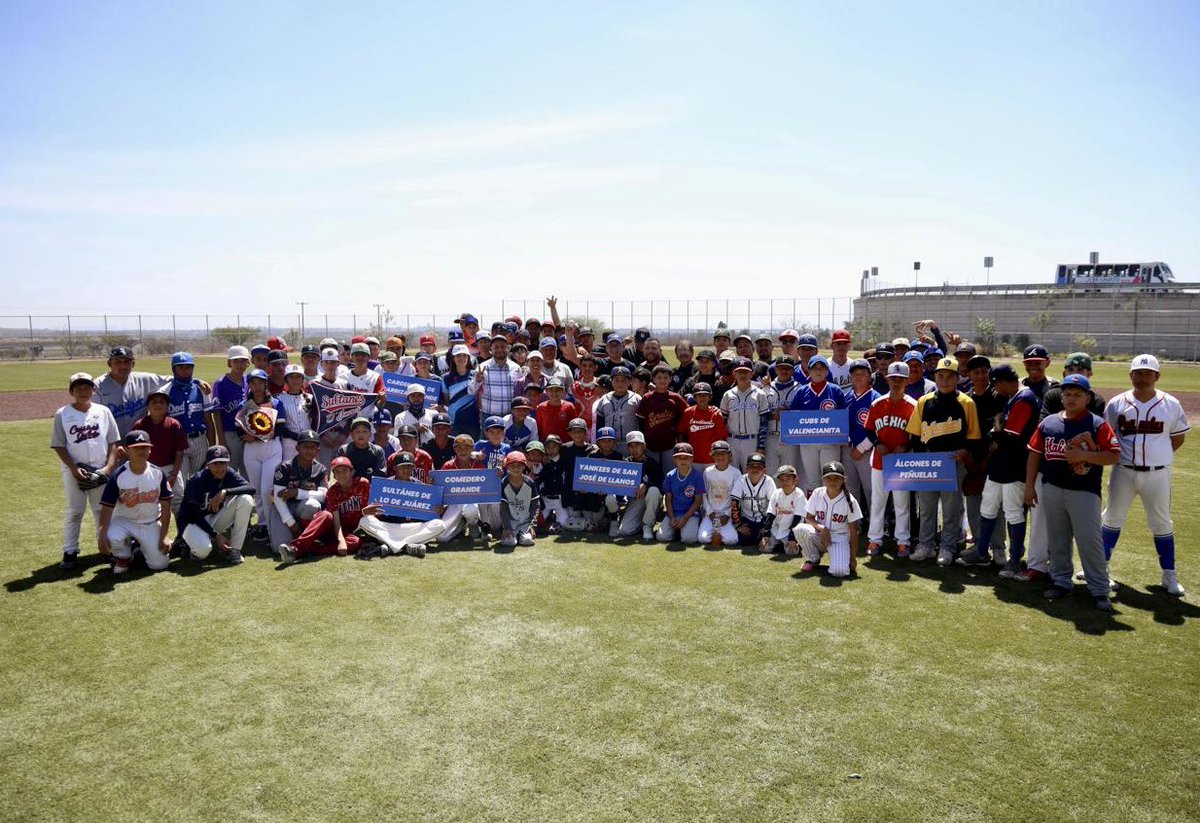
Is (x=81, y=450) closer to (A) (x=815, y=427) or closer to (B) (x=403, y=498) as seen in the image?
(B) (x=403, y=498)

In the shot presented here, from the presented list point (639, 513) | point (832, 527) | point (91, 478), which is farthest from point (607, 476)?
point (91, 478)

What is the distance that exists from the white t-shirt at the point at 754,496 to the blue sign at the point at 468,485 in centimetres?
277

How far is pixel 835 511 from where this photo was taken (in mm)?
7793

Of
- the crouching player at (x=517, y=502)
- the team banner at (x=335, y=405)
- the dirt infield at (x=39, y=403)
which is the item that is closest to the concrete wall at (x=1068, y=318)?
the dirt infield at (x=39, y=403)

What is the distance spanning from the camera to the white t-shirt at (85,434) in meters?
7.65

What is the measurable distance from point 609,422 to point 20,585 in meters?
6.27

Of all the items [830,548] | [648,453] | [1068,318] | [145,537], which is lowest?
[830,548]

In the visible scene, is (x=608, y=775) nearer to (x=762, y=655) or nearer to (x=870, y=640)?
(x=762, y=655)

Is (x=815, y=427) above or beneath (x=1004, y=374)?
beneath

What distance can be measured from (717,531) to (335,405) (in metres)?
4.83

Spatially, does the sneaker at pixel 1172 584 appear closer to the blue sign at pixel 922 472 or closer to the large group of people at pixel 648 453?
the large group of people at pixel 648 453

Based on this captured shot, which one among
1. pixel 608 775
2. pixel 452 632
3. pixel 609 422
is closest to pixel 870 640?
pixel 608 775

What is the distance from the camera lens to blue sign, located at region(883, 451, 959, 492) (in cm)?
786

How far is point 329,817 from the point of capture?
3844mm
